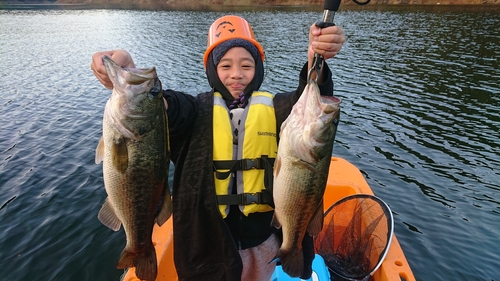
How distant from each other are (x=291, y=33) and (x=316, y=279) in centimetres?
3047

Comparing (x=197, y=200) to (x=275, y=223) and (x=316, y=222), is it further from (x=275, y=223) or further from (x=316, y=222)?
(x=316, y=222)

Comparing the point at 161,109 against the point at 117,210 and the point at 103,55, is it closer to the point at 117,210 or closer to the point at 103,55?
the point at 103,55

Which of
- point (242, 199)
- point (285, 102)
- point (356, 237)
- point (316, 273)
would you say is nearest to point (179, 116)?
point (242, 199)

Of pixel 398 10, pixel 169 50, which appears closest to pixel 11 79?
pixel 169 50

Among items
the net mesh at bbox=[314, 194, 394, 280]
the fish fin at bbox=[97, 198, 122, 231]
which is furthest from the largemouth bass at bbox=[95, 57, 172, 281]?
the net mesh at bbox=[314, 194, 394, 280]

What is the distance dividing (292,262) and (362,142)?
9428 millimetres

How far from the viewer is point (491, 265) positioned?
6371mm

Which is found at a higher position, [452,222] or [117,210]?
[117,210]

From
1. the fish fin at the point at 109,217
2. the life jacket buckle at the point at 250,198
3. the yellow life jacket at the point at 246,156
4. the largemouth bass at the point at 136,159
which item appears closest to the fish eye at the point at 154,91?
the largemouth bass at the point at 136,159

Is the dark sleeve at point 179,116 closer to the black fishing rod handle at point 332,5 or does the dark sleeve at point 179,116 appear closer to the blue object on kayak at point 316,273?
the black fishing rod handle at point 332,5

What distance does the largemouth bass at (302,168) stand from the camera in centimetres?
257

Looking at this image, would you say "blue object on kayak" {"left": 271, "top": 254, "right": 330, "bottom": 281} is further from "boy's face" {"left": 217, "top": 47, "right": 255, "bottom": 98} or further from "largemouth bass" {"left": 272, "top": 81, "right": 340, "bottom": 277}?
"boy's face" {"left": 217, "top": 47, "right": 255, "bottom": 98}

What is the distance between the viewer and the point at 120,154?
2383 millimetres

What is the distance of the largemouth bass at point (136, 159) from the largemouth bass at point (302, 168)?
3.16 ft
